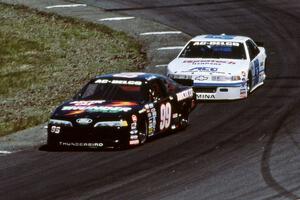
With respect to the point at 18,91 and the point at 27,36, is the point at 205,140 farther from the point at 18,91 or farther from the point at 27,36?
the point at 27,36

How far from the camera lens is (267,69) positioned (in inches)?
1142

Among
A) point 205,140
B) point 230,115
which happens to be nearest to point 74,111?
point 205,140

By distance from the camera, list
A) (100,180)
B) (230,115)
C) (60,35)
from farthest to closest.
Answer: (60,35)
(230,115)
(100,180)

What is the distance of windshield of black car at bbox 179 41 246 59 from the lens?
1012 inches

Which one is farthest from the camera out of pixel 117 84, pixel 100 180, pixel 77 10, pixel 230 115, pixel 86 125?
pixel 77 10

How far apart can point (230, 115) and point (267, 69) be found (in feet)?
21.8

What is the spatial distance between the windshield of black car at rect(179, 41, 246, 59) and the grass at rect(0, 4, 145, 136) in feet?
10.9

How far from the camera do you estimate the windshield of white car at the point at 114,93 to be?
1988 cm

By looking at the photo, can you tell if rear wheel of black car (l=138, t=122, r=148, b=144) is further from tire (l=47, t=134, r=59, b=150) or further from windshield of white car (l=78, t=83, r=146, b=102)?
tire (l=47, t=134, r=59, b=150)

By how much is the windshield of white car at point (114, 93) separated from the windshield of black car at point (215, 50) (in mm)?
5792

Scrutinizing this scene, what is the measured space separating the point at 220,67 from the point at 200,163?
7.48 meters

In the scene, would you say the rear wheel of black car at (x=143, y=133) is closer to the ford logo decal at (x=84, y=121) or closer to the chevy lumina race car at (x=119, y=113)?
the chevy lumina race car at (x=119, y=113)

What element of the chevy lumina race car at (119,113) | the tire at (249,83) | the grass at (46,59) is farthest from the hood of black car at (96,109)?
the tire at (249,83)

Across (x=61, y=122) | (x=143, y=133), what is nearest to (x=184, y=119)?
(x=143, y=133)
